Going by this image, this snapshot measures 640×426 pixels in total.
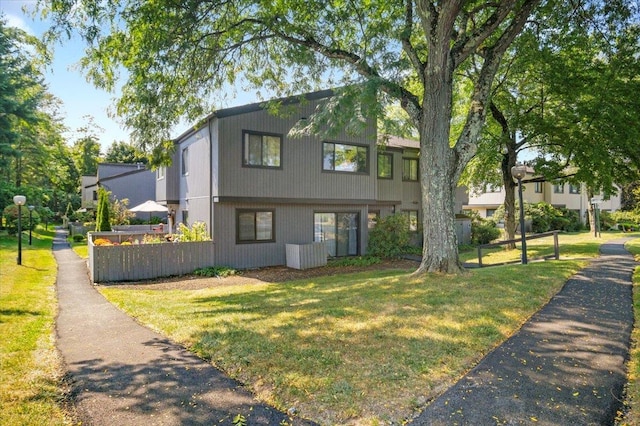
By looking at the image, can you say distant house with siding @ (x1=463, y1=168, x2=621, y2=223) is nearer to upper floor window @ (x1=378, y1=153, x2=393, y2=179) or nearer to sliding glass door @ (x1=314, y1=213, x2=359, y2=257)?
upper floor window @ (x1=378, y1=153, x2=393, y2=179)

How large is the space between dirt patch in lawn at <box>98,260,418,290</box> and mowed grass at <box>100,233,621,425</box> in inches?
87.2

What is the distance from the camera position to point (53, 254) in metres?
19.9

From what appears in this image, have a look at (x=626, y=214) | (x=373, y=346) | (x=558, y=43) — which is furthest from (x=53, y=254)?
(x=626, y=214)

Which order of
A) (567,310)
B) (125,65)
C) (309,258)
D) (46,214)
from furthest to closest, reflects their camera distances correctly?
(46,214)
(309,258)
(125,65)
(567,310)

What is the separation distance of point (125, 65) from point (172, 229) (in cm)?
1252

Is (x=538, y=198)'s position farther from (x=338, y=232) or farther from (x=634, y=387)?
(x=634, y=387)

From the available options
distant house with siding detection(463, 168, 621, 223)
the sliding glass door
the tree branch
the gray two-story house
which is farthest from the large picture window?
distant house with siding detection(463, 168, 621, 223)

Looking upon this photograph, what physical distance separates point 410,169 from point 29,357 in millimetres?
19342

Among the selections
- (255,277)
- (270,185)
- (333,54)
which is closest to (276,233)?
(270,185)

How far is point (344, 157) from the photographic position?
58.1 ft

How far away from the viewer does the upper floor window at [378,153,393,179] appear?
20422 mm

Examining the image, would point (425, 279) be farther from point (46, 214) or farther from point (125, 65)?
point (46, 214)

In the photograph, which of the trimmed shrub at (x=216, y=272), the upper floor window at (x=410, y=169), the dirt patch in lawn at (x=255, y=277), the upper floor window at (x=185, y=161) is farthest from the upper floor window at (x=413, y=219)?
the upper floor window at (x=185, y=161)

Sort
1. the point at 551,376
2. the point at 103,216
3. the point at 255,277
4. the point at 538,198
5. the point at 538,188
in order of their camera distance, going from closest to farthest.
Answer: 1. the point at 551,376
2. the point at 255,277
3. the point at 103,216
4. the point at 538,198
5. the point at 538,188
